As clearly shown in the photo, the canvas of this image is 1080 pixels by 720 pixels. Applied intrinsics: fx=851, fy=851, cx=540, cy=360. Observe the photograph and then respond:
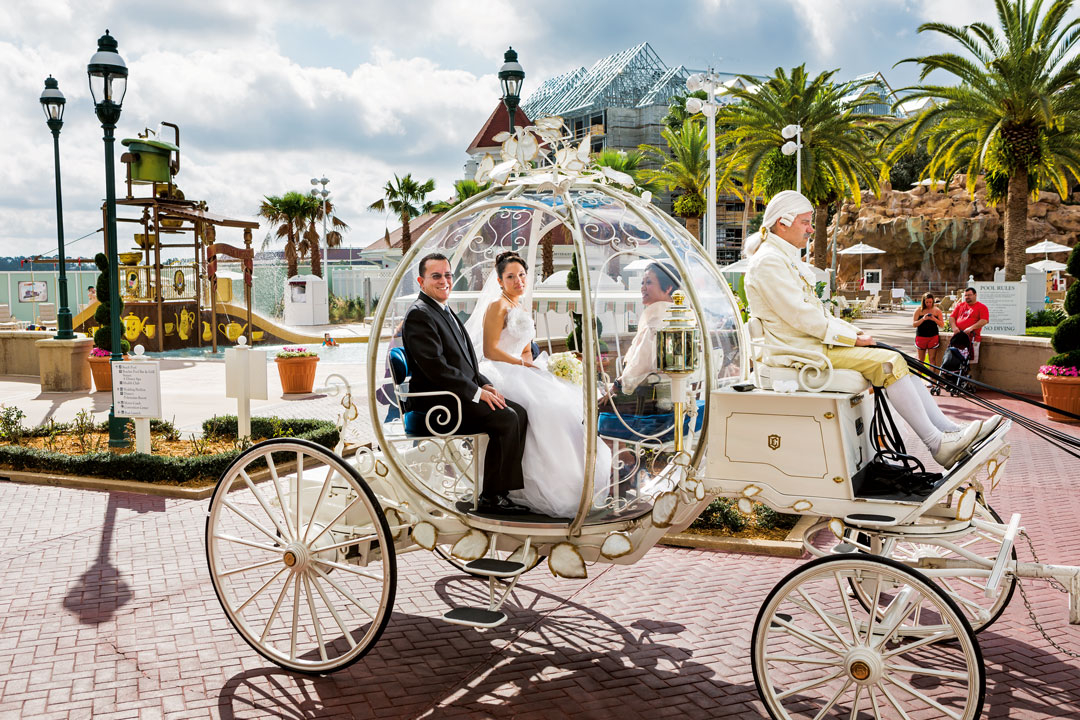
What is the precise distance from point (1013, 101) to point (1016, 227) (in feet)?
11.2

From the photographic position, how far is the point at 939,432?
4055 mm

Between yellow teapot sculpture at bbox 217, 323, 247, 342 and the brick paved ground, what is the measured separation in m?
19.3

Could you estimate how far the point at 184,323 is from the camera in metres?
25.6

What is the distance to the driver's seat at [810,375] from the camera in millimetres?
3854

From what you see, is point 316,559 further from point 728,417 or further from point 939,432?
point 939,432

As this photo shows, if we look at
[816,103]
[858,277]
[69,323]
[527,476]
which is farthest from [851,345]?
[858,277]

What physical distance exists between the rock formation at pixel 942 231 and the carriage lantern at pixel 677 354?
44187 millimetres

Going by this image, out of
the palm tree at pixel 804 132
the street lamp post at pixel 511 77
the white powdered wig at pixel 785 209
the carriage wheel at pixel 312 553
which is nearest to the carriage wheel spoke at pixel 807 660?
A: the carriage wheel at pixel 312 553

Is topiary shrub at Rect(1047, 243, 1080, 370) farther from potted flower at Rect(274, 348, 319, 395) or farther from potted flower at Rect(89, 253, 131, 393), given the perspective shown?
potted flower at Rect(89, 253, 131, 393)

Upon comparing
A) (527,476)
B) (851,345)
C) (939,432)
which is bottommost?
(527,476)

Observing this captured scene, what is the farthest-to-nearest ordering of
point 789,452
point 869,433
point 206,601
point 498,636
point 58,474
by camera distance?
point 58,474
point 206,601
point 498,636
point 869,433
point 789,452

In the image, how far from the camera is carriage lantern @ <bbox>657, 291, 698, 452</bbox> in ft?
13.5

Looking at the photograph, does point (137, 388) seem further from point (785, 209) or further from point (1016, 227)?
point (1016, 227)

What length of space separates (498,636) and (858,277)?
5067 cm
